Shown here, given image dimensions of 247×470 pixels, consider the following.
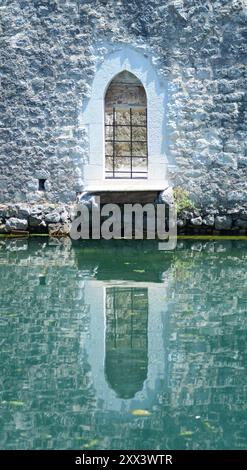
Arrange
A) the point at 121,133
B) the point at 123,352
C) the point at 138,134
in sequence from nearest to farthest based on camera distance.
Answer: the point at 123,352 < the point at 121,133 < the point at 138,134

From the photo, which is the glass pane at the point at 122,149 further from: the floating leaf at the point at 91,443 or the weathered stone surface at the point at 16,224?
the floating leaf at the point at 91,443

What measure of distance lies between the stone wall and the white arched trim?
0.09 m

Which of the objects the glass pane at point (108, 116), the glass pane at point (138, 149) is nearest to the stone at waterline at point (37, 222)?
the glass pane at point (108, 116)

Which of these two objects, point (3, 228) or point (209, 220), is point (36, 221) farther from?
point (209, 220)

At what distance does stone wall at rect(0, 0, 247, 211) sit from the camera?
440 inches

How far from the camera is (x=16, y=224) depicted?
453 inches

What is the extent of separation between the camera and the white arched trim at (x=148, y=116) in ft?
37.1

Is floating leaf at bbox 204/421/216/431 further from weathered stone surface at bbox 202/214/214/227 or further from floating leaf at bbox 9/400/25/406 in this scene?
weathered stone surface at bbox 202/214/214/227

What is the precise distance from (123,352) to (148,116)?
597 centimetres

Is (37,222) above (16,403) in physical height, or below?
above

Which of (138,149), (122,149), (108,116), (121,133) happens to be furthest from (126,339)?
(138,149)

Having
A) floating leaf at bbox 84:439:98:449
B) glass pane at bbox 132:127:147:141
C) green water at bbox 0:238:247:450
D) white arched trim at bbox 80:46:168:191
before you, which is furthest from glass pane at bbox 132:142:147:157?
floating leaf at bbox 84:439:98:449
